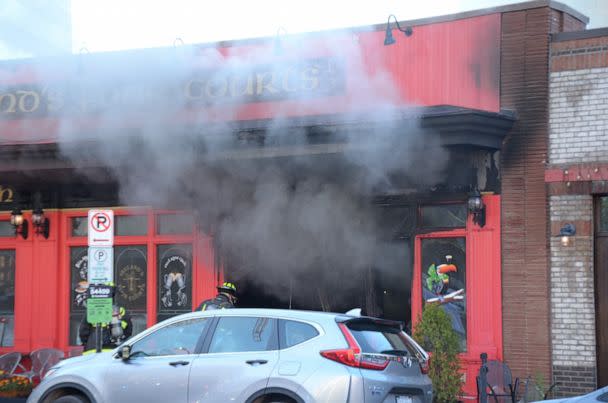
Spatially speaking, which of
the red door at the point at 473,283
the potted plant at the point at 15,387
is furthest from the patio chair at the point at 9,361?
the red door at the point at 473,283

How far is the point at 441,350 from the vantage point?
1109cm

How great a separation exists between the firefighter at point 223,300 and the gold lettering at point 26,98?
4029mm

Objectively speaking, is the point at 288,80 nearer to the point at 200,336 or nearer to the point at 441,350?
the point at 441,350

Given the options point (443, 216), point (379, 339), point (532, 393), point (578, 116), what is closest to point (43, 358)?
point (443, 216)

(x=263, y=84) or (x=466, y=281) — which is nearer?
(x=466, y=281)

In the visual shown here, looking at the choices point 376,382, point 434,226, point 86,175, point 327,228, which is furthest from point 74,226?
point 376,382

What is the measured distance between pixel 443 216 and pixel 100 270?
4.76 metres

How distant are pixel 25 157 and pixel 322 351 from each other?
22.2 ft

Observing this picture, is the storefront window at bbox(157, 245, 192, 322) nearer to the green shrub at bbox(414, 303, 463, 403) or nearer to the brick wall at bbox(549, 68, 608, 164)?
the green shrub at bbox(414, 303, 463, 403)

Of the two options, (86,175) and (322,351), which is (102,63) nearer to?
(86,175)

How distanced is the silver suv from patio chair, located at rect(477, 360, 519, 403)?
272 cm

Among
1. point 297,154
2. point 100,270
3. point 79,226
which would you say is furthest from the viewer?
point 79,226

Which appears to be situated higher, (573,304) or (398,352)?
(573,304)

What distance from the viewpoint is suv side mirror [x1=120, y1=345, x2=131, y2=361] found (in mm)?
9055
